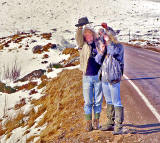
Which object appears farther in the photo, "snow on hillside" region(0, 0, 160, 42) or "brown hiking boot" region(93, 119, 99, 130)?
"snow on hillside" region(0, 0, 160, 42)

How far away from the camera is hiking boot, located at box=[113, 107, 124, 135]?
14.7ft

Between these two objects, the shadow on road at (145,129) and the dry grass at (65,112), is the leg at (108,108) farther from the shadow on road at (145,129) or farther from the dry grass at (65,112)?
the dry grass at (65,112)

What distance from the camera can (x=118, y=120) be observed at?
15.0 feet

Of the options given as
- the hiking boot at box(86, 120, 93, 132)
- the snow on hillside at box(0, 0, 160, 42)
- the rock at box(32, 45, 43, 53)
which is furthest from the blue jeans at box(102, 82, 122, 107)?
the snow on hillside at box(0, 0, 160, 42)

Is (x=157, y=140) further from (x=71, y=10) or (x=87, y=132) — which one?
(x=71, y=10)

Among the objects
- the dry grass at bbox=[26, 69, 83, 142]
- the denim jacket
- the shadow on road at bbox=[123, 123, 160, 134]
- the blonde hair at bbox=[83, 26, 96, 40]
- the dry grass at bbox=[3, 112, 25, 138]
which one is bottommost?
the dry grass at bbox=[3, 112, 25, 138]

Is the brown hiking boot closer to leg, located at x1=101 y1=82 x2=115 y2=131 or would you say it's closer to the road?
leg, located at x1=101 y1=82 x2=115 y2=131

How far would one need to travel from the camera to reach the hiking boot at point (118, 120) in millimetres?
4487

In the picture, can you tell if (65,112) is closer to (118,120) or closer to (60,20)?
(118,120)

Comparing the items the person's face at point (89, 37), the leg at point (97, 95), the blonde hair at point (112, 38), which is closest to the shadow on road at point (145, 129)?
the leg at point (97, 95)

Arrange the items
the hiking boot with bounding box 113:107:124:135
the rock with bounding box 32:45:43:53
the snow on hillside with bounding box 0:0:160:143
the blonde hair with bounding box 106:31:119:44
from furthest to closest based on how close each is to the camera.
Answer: the snow on hillside with bounding box 0:0:160:143 < the rock with bounding box 32:45:43:53 < the hiking boot with bounding box 113:107:124:135 < the blonde hair with bounding box 106:31:119:44

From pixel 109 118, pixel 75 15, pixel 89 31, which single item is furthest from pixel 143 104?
pixel 75 15

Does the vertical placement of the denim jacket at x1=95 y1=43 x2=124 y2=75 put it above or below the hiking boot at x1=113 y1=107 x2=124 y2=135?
above

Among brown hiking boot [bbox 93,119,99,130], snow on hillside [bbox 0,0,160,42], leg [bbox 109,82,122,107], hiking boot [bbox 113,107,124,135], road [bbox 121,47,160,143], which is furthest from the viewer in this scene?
snow on hillside [bbox 0,0,160,42]
